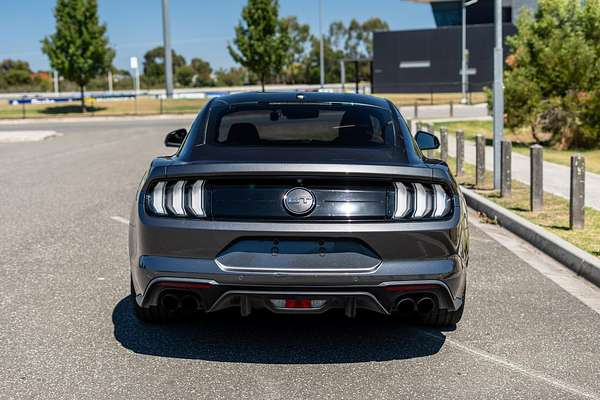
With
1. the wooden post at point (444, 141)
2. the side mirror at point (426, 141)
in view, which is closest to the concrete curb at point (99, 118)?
the wooden post at point (444, 141)

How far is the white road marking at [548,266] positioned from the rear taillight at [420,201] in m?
1.83

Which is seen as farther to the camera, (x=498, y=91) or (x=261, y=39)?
(x=261, y=39)

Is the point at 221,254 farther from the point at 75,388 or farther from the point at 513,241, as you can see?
the point at 513,241


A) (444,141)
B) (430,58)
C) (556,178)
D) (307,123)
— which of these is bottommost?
(556,178)

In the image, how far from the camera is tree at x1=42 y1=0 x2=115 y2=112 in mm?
47875

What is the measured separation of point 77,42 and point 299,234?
1807 inches

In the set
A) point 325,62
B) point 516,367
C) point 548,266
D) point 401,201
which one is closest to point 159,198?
point 401,201

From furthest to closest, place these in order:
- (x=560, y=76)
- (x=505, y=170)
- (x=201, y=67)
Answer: (x=201, y=67)
(x=560, y=76)
(x=505, y=170)

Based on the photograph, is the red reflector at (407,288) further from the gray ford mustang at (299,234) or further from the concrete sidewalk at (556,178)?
the concrete sidewalk at (556,178)

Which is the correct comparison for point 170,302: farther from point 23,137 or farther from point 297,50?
point 297,50

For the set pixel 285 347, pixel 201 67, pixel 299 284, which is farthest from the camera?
pixel 201 67

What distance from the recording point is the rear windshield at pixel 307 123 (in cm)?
537

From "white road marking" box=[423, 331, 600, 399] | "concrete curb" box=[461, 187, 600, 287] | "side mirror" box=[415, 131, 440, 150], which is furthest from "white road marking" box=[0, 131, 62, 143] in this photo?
"white road marking" box=[423, 331, 600, 399]

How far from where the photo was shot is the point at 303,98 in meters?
5.91
